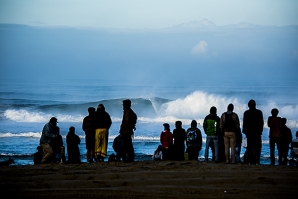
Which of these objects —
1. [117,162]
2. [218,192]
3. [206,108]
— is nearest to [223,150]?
[117,162]

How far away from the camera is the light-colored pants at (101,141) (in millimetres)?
13188

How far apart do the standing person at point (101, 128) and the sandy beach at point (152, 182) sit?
5.31ft

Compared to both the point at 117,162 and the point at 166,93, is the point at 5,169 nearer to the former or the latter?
the point at 117,162

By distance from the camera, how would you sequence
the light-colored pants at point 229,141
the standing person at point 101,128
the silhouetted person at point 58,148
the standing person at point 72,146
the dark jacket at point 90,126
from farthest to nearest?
the standing person at point 72,146 → the silhouetted person at point 58,148 → the dark jacket at point 90,126 → the standing person at point 101,128 → the light-colored pants at point 229,141

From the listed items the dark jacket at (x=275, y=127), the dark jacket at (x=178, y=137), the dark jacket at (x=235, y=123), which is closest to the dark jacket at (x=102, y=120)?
the dark jacket at (x=178, y=137)

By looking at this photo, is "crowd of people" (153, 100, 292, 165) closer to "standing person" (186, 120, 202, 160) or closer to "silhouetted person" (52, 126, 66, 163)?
"standing person" (186, 120, 202, 160)

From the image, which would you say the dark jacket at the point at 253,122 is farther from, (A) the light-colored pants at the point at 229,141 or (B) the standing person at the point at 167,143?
(B) the standing person at the point at 167,143

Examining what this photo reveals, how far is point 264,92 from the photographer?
6088 cm

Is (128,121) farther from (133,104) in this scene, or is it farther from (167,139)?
(133,104)

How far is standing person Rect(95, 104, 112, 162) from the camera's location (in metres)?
13.1

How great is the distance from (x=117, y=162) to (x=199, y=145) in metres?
1.81

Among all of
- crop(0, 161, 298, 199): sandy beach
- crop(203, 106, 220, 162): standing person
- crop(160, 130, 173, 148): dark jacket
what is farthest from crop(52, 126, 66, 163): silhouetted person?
crop(203, 106, 220, 162): standing person

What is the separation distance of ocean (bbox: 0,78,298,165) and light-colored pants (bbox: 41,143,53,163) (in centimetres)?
555

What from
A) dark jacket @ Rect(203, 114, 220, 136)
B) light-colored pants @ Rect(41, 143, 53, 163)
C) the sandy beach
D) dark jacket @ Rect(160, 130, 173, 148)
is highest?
dark jacket @ Rect(203, 114, 220, 136)
